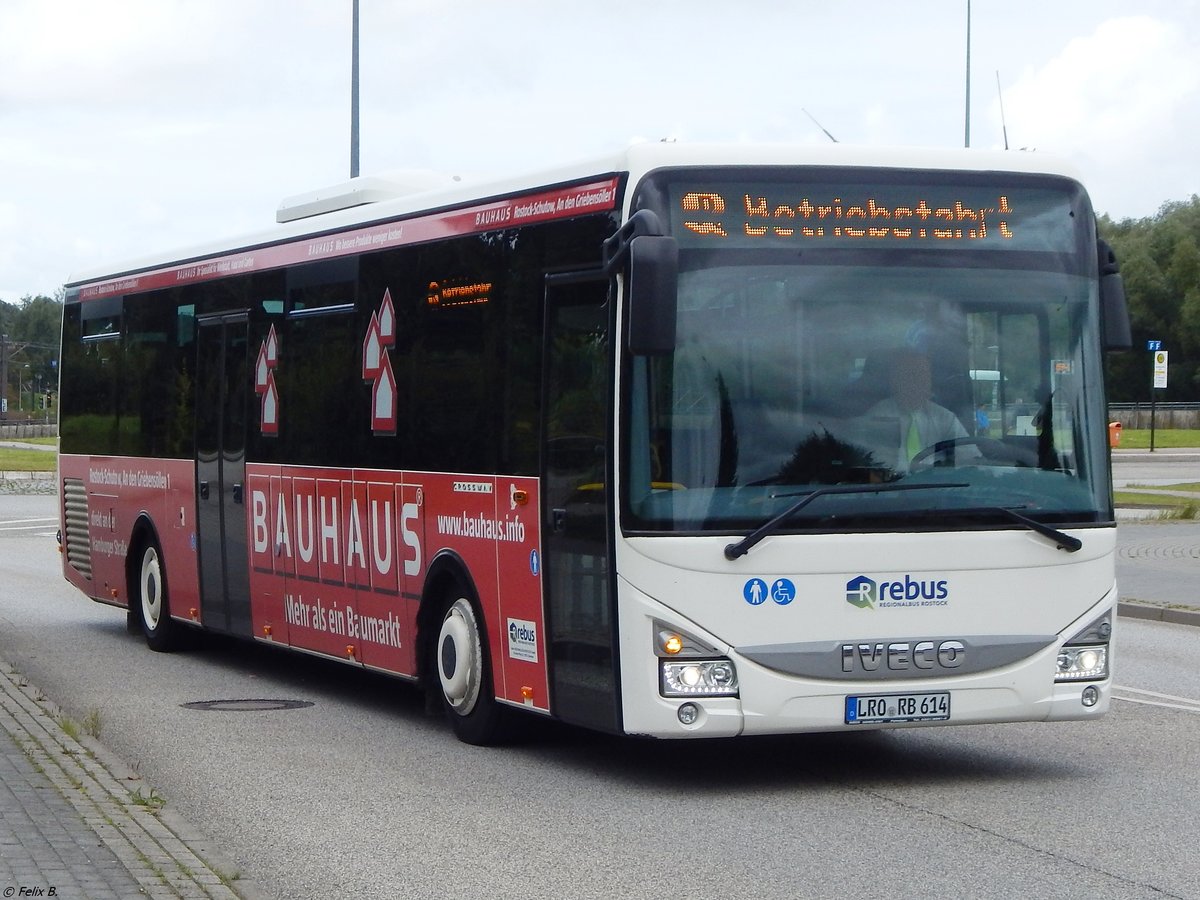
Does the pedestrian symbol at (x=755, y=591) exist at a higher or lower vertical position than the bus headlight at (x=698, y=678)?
higher

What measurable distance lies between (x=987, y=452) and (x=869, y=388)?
2.16 feet

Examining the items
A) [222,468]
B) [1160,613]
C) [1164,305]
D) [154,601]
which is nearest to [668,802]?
[222,468]

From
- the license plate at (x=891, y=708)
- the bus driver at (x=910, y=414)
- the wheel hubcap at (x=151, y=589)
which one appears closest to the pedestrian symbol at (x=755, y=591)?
the license plate at (x=891, y=708)

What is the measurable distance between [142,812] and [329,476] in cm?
458

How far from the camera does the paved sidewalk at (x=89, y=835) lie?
269 inches

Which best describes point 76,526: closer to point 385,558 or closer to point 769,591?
point 385,558

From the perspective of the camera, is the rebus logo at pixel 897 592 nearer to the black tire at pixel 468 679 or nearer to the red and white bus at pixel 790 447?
the red and white bus at pixel 790 447

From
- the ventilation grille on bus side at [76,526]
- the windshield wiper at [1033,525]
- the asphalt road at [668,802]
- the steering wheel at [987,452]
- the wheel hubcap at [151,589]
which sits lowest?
the asphalt road at [668,802]

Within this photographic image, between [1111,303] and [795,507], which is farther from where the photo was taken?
[1111,303]

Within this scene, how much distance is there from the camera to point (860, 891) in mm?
7066

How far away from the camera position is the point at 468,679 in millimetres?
10844

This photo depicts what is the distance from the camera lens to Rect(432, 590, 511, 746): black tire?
10.7 meters

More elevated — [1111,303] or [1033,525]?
[1111,303]

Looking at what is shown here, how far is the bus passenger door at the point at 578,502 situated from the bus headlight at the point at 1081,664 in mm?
2147
